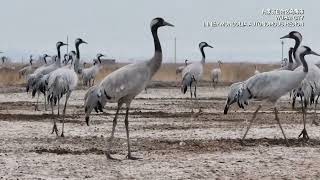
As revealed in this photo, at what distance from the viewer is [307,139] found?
17141 millimetres

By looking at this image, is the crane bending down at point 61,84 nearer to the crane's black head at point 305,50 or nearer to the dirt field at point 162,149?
the dirt field at point 162,149

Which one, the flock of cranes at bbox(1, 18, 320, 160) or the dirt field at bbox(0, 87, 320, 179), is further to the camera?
the flock of cranes at bbox(1, 18, 320, 160)

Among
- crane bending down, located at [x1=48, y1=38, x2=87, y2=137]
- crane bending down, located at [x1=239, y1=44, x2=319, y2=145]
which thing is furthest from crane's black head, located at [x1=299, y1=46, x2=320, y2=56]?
crane bending down, located at [x1=48, y1=38, x2=87, y2=137]

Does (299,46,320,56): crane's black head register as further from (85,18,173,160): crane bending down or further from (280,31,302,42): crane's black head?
(85,18,173,160): crane bending down

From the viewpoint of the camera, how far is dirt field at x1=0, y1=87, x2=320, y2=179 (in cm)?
1224

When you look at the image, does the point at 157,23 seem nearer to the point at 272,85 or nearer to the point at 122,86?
the point at 122,86

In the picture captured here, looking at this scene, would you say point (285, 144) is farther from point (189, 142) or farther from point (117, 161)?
point (117, 161)

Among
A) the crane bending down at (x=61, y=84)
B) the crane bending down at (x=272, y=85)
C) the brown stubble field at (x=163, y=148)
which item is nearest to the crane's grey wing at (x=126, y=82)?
the brown stubble field at (x=163, y=148)

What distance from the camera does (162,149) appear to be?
15258 millimetres

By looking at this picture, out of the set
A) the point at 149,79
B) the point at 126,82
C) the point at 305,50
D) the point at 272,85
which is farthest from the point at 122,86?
the point at 305,50

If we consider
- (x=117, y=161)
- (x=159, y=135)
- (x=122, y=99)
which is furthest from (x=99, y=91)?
(x=159, y=135)

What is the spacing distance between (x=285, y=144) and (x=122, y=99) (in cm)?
409

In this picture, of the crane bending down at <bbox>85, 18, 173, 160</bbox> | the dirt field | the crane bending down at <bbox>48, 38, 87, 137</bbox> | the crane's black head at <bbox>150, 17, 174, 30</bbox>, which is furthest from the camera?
the crane bending down at <bbox>48, 38, 87, 137</bbox>

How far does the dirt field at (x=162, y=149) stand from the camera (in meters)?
12.2
